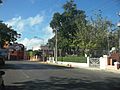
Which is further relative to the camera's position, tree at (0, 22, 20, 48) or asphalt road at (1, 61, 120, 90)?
tree at (0, 22, 20, 48)

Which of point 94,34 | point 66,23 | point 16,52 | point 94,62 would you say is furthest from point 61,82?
point 16,52

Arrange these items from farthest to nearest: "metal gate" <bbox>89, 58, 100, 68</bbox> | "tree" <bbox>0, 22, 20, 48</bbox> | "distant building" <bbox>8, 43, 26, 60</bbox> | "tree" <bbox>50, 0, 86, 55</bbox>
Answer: "distant building" <bbox>8, 43, 26, 60</bbox> < "tree" <bbox>50, 0, 86, 55</bbox> < "tree" <bbox>0, 22, 20, 48</bbox> < "metal gate" <bbox>89, 58, 100, 68</bbox>

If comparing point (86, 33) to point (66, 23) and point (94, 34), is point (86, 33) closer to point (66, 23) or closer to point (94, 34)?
point (94, 34)

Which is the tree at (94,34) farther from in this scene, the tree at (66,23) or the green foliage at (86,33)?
the tree at (66,23)

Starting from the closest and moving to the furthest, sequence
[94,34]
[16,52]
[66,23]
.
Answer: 1. [94,34]
2. [66,23]
3. [16,52]

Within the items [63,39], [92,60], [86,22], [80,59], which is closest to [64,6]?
[63,39]

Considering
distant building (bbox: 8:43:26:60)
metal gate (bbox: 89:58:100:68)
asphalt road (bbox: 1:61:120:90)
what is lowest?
asphalt road (bbox: 1:61:120:90)

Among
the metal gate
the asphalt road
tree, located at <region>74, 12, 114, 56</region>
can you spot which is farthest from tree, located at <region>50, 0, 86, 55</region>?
the asphalt road

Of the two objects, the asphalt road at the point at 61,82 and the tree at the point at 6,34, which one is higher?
the tree at the point at 6,34

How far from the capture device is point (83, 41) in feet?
238

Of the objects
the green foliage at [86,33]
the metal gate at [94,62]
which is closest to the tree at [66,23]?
the green foliage at [86,33]

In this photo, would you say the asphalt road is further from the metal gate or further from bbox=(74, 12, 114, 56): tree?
bbox=(74, 12, 114, 56): tree

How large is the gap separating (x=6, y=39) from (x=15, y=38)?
564 centimetres

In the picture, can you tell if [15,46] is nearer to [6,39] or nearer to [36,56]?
[36,56]
